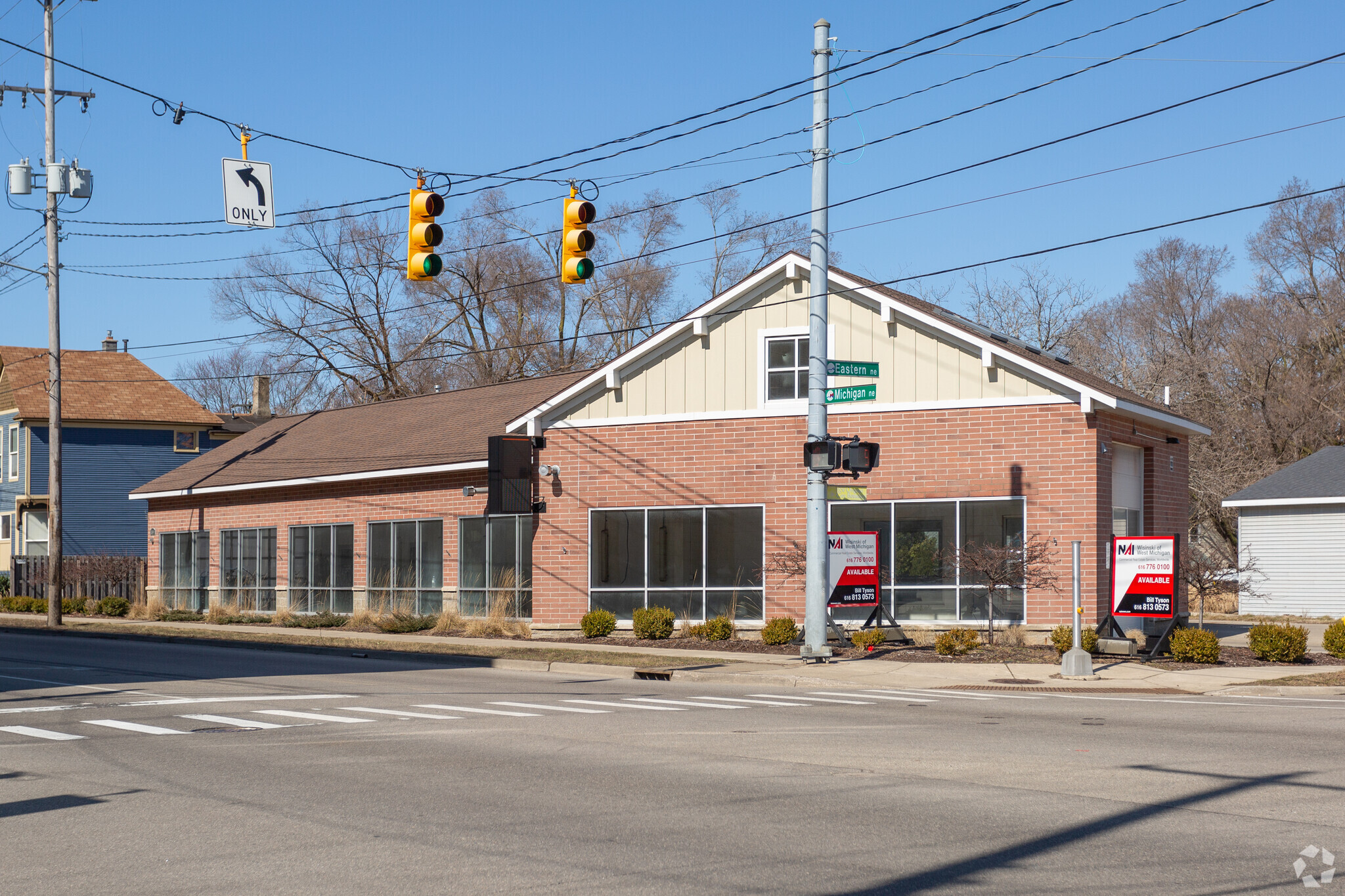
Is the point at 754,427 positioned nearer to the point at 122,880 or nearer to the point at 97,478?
the point at 122,880

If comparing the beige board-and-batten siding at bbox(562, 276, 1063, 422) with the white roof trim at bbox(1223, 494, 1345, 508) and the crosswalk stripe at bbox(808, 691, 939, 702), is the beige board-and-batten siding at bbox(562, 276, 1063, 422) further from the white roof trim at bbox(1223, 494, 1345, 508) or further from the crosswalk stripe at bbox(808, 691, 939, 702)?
the white roof trim at bbox(1223, 494, 1345, 508)

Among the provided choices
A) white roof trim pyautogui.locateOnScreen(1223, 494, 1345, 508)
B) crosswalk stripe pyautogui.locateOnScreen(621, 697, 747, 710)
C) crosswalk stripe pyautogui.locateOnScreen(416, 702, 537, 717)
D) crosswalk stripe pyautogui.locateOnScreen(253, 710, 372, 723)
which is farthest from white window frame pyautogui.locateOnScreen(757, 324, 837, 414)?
white roof trim pyautogui.locateOnScreen(1223, 494, 1345, 508)

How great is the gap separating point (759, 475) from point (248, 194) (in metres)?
11.4

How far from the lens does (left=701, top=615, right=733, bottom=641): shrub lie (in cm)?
2420

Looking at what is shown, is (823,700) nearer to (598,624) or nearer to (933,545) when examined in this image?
(933,545)

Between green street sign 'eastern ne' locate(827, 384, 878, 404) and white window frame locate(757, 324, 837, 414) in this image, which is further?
white window frame locate(757, 324, 837, 414)

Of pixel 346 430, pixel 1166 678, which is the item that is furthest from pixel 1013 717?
pixel 346 430

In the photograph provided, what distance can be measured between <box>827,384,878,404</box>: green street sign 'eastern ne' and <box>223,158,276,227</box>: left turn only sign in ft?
29.1

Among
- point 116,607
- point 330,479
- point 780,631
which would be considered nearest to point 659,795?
point 780,631

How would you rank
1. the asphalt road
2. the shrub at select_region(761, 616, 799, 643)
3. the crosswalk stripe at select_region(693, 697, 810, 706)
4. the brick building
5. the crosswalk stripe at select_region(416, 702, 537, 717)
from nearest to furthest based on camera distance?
the asphalt road
the crosswalk stripe at select_region(416, 702, 537, 717)
the crosswalk stripe at select_region(693, 697, 810, 706)
the shrub at select_region(761, 616, 799, 643)
the brick building

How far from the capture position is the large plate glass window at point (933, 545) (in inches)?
941

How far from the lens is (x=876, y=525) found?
990 inches

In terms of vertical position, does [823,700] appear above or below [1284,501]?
below

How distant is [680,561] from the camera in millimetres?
26859
